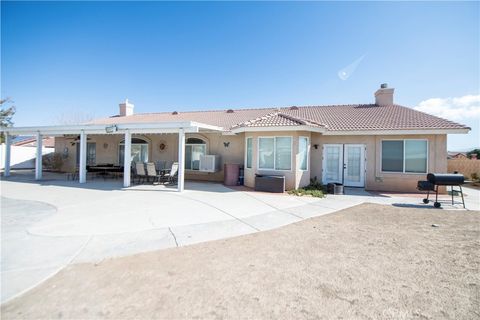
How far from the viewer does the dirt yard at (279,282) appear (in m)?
2.82

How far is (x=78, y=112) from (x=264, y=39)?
138 ft

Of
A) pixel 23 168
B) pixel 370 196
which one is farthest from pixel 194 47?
pixel 23 168

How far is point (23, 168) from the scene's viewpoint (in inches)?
912

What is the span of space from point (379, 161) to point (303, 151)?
4444 millimetres

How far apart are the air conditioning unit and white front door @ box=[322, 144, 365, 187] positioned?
6.76 metres

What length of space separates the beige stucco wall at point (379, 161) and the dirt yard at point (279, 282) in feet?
24.4

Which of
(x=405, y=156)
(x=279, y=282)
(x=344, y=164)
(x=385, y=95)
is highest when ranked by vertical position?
(x=385, y=95)

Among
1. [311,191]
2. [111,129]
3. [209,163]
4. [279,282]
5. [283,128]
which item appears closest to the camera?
[279,282]

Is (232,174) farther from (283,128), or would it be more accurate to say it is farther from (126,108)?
(126,108)

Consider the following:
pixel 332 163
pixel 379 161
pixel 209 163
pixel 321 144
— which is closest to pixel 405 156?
pixel 379 161

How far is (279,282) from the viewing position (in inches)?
138

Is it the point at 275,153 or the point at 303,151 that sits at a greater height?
the point at 303,151

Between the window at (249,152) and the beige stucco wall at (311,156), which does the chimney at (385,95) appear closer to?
the beige stucco wall at (311,156)

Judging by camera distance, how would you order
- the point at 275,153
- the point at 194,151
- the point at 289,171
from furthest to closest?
the point at 194,151 → the point at 275,153 → the point at 289,171
